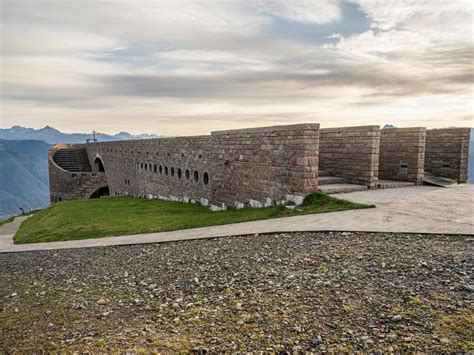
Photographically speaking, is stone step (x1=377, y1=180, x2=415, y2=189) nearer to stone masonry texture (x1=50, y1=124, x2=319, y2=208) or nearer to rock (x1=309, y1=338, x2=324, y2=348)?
stone masonry texture (x1=50, y1=124, x2=319, y2=208)

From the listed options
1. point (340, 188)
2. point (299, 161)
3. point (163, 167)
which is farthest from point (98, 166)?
point (340, 188)

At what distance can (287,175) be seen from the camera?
415 inches

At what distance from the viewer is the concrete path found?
22.2 feet

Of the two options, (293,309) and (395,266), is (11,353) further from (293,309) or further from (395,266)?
(395,266)

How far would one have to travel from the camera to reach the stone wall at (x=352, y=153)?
36.9 ft

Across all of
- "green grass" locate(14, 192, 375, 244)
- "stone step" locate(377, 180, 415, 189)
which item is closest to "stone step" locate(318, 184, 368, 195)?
"green grass" locate(14, 192, 375, 244)

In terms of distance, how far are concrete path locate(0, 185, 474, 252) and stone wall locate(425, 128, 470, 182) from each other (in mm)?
3640

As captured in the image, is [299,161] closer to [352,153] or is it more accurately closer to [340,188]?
[340,188]

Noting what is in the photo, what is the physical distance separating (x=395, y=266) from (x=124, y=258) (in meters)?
5.13

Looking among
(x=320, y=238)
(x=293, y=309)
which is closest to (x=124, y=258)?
(x=320, y=238)

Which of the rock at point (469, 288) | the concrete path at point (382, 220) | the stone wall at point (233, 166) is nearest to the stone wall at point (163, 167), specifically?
the stone wall at point (233, 166)

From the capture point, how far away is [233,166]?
44.9ft

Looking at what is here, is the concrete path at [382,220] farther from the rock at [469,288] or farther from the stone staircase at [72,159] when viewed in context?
the stone staircase at [72,159]

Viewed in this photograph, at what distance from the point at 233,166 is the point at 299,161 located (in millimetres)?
4144
